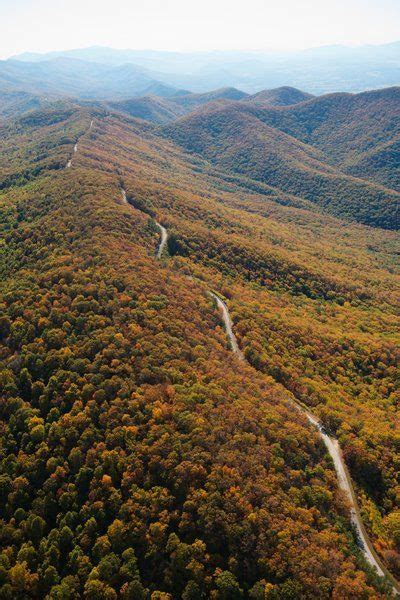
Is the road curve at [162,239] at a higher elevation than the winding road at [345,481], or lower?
higher

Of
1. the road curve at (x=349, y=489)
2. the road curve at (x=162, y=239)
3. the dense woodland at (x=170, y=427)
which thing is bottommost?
the road curve at (x=349, y=489)

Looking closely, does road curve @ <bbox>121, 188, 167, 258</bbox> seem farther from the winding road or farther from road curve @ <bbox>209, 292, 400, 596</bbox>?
road curve @ <bbox>209, 292, 400, 596</bbox>

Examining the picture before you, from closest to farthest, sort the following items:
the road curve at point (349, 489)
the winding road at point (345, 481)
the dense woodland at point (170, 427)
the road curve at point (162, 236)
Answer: the dense woodland at point (170, 427) → the road curve at point (349, 489) → the winding road at point (345, 481) → the road curve at point (162, 236)

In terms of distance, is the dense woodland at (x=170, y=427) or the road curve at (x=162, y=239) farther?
the road curve at (x=162, y=239)

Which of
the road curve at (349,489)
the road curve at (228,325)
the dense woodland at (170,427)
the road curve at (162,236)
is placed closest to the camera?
the dense woodland at (170,427)

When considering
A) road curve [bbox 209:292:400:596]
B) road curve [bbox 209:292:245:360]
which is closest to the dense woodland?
road curve [bbox 209:292:400:596]

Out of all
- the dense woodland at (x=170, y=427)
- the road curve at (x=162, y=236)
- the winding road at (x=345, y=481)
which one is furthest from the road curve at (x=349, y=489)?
the road curve at (x=162, y=236)

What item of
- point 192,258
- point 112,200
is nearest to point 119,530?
point 192,258

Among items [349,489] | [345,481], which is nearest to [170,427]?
[345,481]

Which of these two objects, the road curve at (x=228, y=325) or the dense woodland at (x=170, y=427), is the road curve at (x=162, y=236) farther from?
the road curve at (x=228, y=325)
